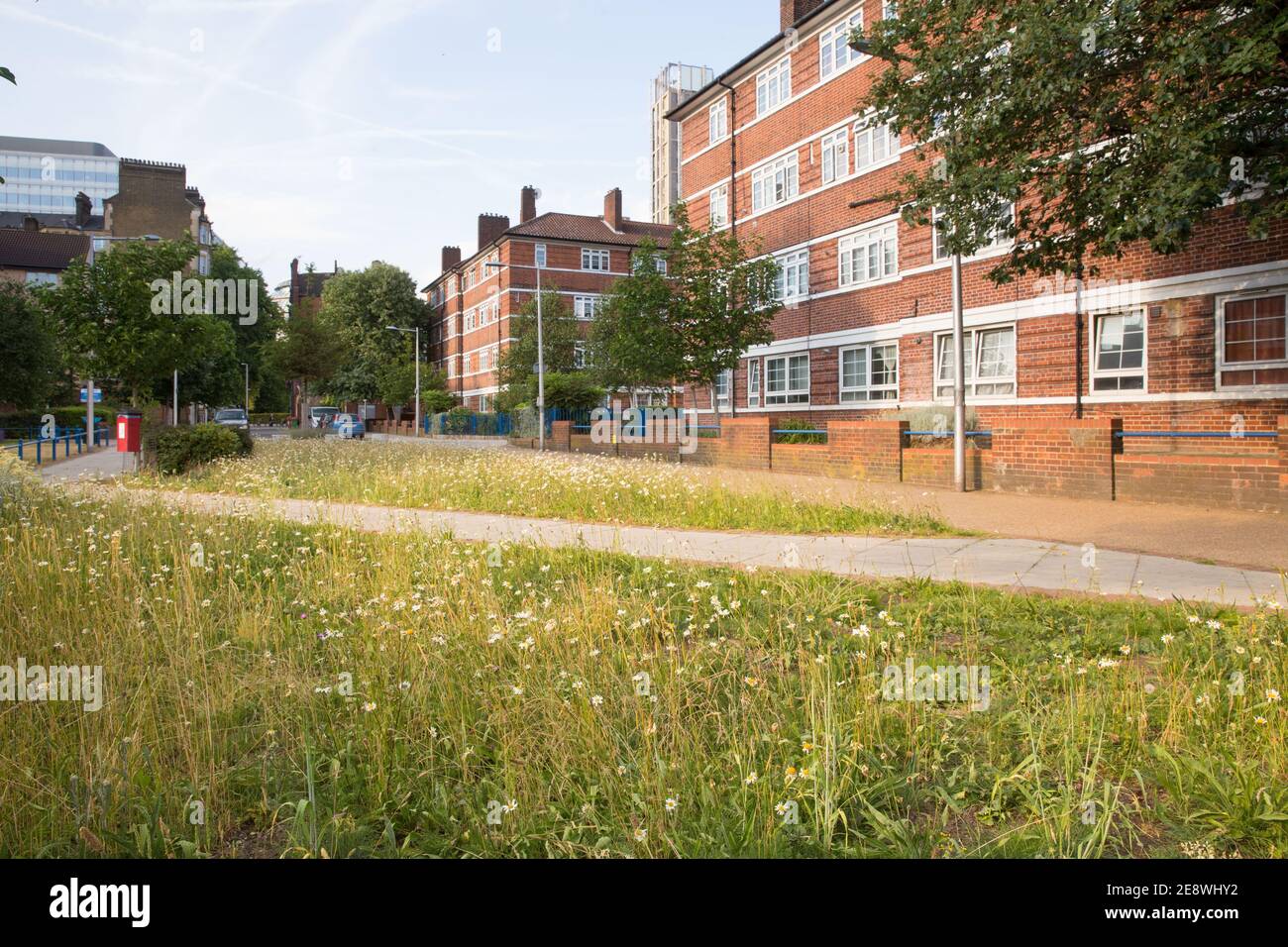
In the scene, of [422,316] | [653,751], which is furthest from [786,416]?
[422,316]

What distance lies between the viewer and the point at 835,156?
2806 centimetres

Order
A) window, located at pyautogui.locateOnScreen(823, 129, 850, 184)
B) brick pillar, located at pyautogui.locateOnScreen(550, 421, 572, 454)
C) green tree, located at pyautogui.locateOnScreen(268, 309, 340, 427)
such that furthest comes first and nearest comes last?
green tree, located at pyautogui.locateOnScreen(268, 309, 340, 427) → brick pillar, located at pyautogui.locateOnScreen(550, 421, 572, 454) → window, located at pyautogui.locateOnScreen(823, 129, 850, 184)

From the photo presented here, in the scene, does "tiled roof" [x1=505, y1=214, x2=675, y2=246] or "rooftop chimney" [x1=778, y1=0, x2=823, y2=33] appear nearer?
"rooftop chimney" [x1=778, y1=0, x2=823, y2=33]

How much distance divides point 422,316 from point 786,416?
6472 centimetres

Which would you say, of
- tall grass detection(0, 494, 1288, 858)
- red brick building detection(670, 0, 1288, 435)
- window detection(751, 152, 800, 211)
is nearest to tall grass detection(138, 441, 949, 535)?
tall grass detection(0, 494, 1288, 858)

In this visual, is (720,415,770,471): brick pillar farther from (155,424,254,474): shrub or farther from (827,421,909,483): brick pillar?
(155,424,254,474): shrub

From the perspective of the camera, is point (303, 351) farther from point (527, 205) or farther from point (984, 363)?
point (984, 363)

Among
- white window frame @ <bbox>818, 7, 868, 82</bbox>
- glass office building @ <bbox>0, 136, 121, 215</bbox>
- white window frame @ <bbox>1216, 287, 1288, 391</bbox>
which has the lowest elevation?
white window frame @ <bbox>1216, 287, 1288, 391</bbox>

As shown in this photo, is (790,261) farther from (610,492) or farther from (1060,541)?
(1060,541)

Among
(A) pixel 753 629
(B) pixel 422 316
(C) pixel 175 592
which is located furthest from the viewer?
(B) pixel 422 316

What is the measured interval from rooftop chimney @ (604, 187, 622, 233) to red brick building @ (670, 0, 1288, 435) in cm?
2872

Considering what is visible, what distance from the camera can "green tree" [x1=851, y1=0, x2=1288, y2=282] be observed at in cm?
1037

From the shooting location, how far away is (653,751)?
3514mm

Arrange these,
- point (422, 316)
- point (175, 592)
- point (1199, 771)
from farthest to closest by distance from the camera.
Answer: point (422, 316), point (175, 592), point (1199, 771)
